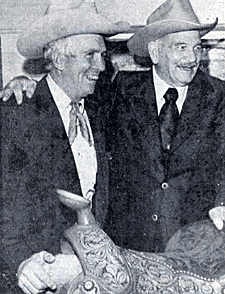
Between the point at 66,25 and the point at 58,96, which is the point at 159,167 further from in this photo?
the point at 66,25

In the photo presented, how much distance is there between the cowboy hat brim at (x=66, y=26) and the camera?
1.77m

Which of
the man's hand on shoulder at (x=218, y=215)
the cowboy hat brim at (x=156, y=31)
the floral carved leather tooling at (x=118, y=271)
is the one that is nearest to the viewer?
the floral carved leather tooling at (x=118, y=271)

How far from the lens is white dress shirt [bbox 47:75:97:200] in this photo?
1.81 metres

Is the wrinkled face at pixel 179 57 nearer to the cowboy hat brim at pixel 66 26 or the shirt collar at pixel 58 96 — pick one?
the cowboy hat brim at pixel 66 26

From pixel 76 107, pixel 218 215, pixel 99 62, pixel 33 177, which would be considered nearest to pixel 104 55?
pixel 99 62

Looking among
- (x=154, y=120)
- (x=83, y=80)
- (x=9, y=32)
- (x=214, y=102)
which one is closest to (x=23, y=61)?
(x=9, y=32)

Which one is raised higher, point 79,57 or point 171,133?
point 79,57

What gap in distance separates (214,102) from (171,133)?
172 mm

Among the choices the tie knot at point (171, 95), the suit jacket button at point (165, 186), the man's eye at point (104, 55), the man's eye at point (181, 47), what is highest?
the man's eye at point (181, 47)

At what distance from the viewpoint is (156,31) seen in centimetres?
188

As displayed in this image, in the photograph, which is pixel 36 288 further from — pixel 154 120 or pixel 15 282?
pixel 154 120

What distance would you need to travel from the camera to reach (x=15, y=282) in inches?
70.4

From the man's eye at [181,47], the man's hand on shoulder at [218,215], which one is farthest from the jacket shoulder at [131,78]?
the man's hand on shoulder at [218,215]

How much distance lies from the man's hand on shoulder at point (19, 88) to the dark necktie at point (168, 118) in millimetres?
406
